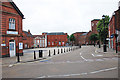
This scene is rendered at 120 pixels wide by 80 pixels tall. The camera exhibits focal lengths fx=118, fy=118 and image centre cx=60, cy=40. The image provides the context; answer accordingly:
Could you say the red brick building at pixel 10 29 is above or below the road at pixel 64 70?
above

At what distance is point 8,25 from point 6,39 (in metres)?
2.22

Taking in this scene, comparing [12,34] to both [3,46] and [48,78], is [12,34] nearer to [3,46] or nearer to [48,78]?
[3,46]

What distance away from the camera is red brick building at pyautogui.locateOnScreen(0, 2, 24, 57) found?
682 inches

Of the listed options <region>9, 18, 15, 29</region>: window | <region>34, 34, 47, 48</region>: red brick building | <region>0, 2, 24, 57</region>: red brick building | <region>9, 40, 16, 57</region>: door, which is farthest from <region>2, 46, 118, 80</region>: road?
<region>34, 34, 47, 48</region>: red brick building

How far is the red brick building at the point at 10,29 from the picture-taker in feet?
56.8

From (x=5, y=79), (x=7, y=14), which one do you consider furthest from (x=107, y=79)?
(x=7, y=14)

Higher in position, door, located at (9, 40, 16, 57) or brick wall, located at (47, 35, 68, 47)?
brick wall, located at (47, 35, 68, 47)

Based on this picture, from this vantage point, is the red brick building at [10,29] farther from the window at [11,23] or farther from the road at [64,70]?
the road at [64,70]

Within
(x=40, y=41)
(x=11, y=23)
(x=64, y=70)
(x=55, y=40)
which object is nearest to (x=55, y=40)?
(x=55, y=40)

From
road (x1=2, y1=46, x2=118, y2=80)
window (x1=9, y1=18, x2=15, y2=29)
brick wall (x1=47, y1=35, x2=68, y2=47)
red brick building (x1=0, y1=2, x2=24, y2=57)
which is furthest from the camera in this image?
brick wall (x1=47, y1=35, x2=68, y2=47)

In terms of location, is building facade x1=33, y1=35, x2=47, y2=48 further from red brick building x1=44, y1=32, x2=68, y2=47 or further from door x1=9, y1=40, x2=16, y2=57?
door x1=9, y1=40, x2=16, y2=57

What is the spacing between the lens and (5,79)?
6.46 meters

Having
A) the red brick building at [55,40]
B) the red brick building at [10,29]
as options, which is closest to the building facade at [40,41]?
the red brick building at [55,40]

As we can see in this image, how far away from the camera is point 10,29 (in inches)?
722
